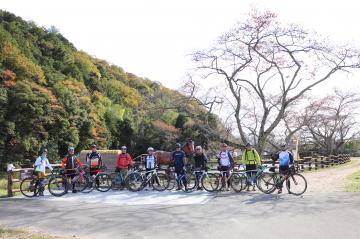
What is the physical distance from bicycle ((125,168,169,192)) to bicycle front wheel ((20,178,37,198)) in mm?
2971

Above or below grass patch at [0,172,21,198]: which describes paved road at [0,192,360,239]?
below

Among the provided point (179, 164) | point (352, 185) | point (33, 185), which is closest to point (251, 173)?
point (179, 164)

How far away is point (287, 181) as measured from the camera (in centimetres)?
1313

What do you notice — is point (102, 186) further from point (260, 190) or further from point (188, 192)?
point (260, 190)

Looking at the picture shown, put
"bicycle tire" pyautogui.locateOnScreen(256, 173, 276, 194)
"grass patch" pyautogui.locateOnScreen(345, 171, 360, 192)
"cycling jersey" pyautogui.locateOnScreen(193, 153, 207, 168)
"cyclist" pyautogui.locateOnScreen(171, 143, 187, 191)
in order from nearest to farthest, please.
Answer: "bicycle tire" pyautogui.locateOnScreen(256, 173, 276, 194), "grass patch" pyautogui.locateOnScreen(345, 171, 360, 192), "cyclist" pyautogui.locateOnScreen(171, 143, 187, 191), "cycling jersey" pyautogui.locateOnScreen(193, 153, 207, 168)

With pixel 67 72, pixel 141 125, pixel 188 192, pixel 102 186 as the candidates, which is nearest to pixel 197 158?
pixel 188 192

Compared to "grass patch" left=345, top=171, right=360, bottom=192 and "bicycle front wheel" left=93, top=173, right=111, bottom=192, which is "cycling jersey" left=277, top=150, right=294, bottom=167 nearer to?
"grass patch" left=345, top=171, right=360, bottom=192

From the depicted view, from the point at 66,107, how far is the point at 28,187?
1972cm

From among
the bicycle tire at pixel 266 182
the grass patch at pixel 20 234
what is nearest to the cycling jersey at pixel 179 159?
the bicycle tire at pixel 266 182

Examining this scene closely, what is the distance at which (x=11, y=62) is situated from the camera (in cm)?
3127

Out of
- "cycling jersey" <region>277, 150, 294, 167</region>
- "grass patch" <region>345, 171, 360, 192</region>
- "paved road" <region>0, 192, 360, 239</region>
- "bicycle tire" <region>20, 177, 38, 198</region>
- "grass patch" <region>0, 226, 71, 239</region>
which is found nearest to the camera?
"grass patch" <region>0, 226, 71, 239</region>

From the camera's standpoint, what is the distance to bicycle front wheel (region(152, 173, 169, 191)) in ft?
47.9

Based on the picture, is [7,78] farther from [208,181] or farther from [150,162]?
[208,181]

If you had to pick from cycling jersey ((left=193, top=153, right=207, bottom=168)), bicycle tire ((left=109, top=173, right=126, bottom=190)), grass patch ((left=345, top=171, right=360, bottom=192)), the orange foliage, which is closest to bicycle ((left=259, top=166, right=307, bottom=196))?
grass patch ((left=345, top=171, right=360, bottom=192))
